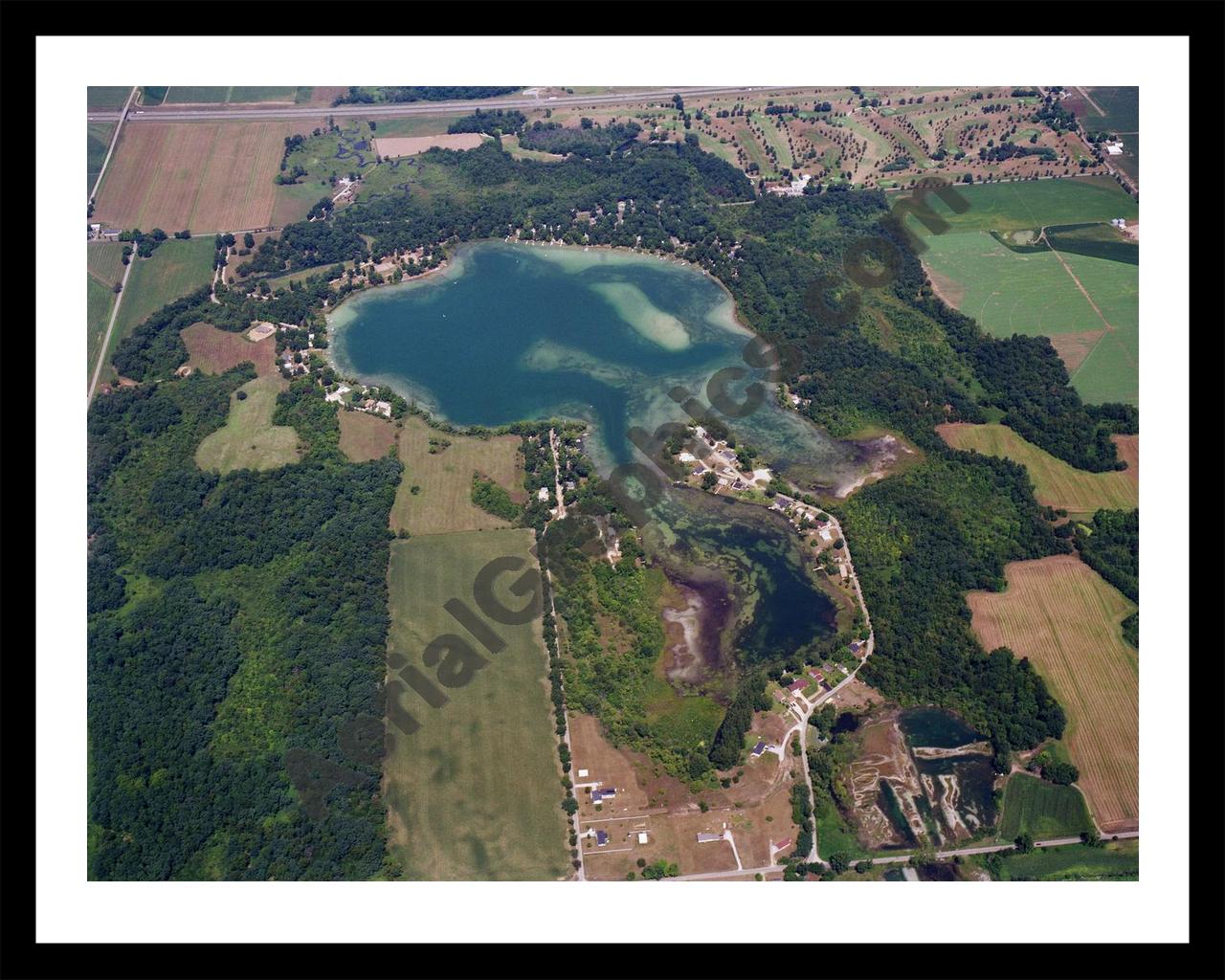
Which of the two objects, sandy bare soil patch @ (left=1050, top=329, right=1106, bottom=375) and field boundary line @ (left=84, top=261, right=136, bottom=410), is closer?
field boundary line @ (left=84, top=261, right=136, bottom=410)

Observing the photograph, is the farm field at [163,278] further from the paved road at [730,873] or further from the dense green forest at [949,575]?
the paved road at [730,873]

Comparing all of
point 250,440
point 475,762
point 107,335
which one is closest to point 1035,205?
point 250,440

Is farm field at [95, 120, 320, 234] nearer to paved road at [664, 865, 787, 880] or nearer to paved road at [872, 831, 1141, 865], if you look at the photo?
paved road at [664, 865, 787, 880]

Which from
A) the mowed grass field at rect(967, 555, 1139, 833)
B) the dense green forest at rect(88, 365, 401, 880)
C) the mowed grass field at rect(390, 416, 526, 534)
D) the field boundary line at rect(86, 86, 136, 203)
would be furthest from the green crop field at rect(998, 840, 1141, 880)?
the field boundary line at rect(86, 86, 136, 203)

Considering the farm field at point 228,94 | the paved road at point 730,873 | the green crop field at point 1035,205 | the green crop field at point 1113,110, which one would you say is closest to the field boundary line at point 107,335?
the farm field at point 228,94

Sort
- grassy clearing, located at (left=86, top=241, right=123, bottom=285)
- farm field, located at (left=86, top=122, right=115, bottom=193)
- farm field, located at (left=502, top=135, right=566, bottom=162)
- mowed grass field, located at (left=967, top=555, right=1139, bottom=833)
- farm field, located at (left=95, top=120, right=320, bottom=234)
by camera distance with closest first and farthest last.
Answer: mowed grass field, located at (left=967, top=555, right=1139, bottom=833) → grassy clearing, located at (left=86, top=241, right=123, bottom=285) → farm field, located at (left=95, top=120, right=320, bottom=234) → farm field, located at (left=86, top=122, right=115, bottom=193) → farm field, located at (left=502, top=135, right=566, bottom=162)

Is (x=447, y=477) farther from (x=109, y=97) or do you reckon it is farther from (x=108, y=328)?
(x=109, y=97)

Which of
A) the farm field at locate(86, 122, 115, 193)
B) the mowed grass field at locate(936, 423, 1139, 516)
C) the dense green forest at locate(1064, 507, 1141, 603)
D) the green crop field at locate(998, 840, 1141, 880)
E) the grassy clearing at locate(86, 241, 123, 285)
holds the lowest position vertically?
the green crop field at locate(998, 840, 1141, 880)
